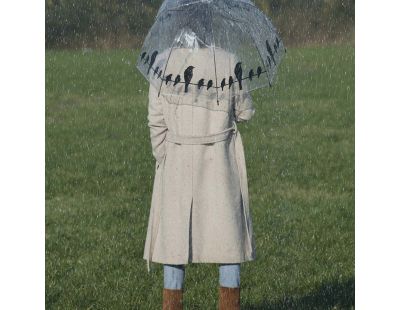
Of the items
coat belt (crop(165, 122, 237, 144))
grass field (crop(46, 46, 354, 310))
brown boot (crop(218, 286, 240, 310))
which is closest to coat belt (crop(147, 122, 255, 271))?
coat belt (crop(165, 122, 237, 144))

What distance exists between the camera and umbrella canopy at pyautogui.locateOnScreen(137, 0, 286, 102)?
17.3 feet

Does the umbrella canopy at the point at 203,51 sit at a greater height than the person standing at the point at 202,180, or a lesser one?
greater

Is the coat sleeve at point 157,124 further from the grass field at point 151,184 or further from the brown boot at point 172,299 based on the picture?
the grass field at point 151,184

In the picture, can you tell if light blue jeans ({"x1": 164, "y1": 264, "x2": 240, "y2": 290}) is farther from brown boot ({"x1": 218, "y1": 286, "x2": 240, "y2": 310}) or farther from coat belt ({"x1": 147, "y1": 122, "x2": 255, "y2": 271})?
coat belt ({"x1": 147, "y1": 122, "x2": 255, "y2": 271})

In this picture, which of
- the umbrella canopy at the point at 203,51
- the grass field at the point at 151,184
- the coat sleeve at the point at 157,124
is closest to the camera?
the umbrella canopy at the point at 203,51

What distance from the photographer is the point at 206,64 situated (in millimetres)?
5293

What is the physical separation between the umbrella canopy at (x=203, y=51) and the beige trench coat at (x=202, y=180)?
66 mm

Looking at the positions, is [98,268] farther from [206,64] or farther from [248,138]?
[248,138]

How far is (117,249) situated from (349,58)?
10.8 meters

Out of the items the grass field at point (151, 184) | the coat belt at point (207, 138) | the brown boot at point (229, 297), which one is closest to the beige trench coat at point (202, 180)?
the coat belt at point (207, 138)

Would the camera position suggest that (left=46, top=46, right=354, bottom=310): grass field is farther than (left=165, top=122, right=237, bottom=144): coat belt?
Yes

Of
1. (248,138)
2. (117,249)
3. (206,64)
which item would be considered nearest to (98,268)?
(117,249)

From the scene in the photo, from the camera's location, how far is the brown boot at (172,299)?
5527 mm

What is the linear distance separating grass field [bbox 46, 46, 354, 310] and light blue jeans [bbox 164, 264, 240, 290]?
1332 mm
